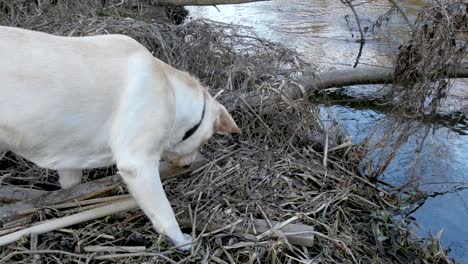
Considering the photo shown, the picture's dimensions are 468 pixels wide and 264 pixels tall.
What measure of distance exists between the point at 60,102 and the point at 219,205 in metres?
Result: 1.28

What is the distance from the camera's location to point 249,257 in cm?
322

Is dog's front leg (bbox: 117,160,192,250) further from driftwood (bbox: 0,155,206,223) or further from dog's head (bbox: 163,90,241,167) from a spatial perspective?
driftwood (bbox: 0,155,206,223)

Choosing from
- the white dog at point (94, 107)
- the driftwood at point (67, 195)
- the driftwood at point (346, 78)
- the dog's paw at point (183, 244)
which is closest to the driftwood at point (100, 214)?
the driftwood at point (67, 195)

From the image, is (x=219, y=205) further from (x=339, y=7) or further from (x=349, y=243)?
(x=339, y=7)

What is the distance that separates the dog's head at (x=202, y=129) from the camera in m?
3.36

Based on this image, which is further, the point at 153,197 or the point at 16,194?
the point at 16,194

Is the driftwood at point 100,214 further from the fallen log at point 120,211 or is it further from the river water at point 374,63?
the river water at point 374,63

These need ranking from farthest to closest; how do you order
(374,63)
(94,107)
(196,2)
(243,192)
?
(374,63)
(196,2)
(243,192)
(94,107)

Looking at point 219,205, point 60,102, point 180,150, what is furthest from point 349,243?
point 60,102

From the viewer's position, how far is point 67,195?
3457mm

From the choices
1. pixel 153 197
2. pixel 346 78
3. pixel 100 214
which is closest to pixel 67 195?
pixel 100 214

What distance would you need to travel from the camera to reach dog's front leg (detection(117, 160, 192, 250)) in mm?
3004

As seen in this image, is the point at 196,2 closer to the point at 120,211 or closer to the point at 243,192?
the point at 243,192

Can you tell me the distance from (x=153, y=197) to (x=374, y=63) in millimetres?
4351
